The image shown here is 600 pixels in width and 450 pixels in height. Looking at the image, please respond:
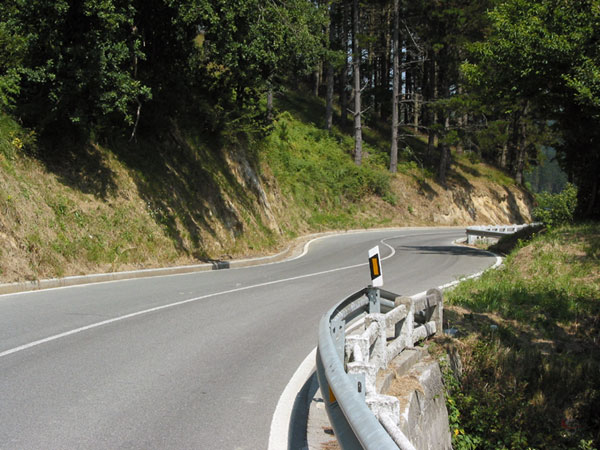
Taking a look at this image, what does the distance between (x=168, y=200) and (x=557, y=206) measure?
61.9 ft

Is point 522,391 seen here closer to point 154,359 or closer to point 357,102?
point 154,359

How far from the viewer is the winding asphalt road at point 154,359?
4.78 meters

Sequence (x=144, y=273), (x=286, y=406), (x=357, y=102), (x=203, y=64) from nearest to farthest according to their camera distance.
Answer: (x=286, y=406)
(x=144, y=273)
(x=203, y=64)
(x=357, y=102)

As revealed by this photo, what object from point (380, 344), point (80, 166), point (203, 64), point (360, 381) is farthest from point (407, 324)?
point (203, 64)

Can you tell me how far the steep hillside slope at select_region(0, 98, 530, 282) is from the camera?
13984 mm

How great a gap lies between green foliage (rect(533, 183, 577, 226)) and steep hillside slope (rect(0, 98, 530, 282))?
11640 millimetres

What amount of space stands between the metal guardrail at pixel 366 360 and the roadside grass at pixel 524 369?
1.01m

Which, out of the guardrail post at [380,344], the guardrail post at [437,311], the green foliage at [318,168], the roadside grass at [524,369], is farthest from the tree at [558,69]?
the green foliage at [318,168]

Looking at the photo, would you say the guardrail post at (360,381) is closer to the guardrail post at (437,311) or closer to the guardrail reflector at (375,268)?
the guardrail reflector at (375,268)

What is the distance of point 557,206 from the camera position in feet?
89.8

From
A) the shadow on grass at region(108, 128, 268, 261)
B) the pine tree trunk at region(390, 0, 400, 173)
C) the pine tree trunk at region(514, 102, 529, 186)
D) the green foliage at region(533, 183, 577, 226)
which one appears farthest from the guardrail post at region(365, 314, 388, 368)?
the pine tree trunk at region(514, 102, 529, 186)

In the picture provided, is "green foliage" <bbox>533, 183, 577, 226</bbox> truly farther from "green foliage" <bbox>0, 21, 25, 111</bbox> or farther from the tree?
"green foliage" <bbox>0, 21, 25, 111</bbox>

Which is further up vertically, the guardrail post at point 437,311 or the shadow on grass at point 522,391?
the guardrail post at point 437,311

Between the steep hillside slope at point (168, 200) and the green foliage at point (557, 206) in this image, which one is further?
the green foliage at point (557, 206)
